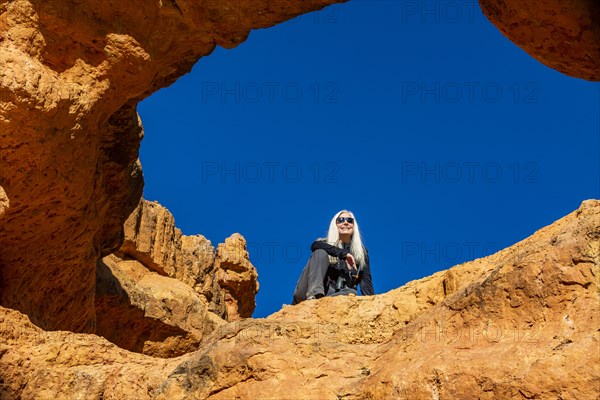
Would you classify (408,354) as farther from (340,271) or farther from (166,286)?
(166,286)

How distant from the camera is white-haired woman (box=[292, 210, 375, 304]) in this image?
955 cm

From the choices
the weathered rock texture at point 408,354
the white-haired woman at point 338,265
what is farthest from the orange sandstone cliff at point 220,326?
the white-haired woman at point 338,265

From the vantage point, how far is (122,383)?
6.01 m

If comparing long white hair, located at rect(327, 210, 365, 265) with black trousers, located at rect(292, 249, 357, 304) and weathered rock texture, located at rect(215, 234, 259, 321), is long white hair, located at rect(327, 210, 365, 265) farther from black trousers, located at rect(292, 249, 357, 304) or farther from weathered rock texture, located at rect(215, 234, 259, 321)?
weathered rock texture, located at rect(215, 234, 259, 321)

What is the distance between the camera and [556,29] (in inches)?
265

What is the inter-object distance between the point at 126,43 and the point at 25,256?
2581 millimetres

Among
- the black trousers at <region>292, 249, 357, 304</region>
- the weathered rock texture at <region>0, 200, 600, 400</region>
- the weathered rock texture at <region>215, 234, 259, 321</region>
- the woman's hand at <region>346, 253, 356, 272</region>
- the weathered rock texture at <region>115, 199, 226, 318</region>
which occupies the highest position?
the weathered rock texture at <region>215, 234, 259, 321</region>

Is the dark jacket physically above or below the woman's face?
below

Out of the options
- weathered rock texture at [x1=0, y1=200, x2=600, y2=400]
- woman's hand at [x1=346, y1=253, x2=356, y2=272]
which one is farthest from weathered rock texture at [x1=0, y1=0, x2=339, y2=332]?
woman's hand at [x1=346, y1=253, x2=356, y2=272]

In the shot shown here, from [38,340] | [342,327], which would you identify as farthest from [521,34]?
[38,340]

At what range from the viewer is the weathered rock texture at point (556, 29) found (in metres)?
6.53

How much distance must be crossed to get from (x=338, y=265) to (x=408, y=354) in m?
4.28

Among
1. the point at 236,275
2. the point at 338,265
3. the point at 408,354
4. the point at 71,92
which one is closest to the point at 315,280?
the point at 338,265

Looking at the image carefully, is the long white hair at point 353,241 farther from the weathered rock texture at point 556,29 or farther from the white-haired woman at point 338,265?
the weathered rock texture at point 556,29
